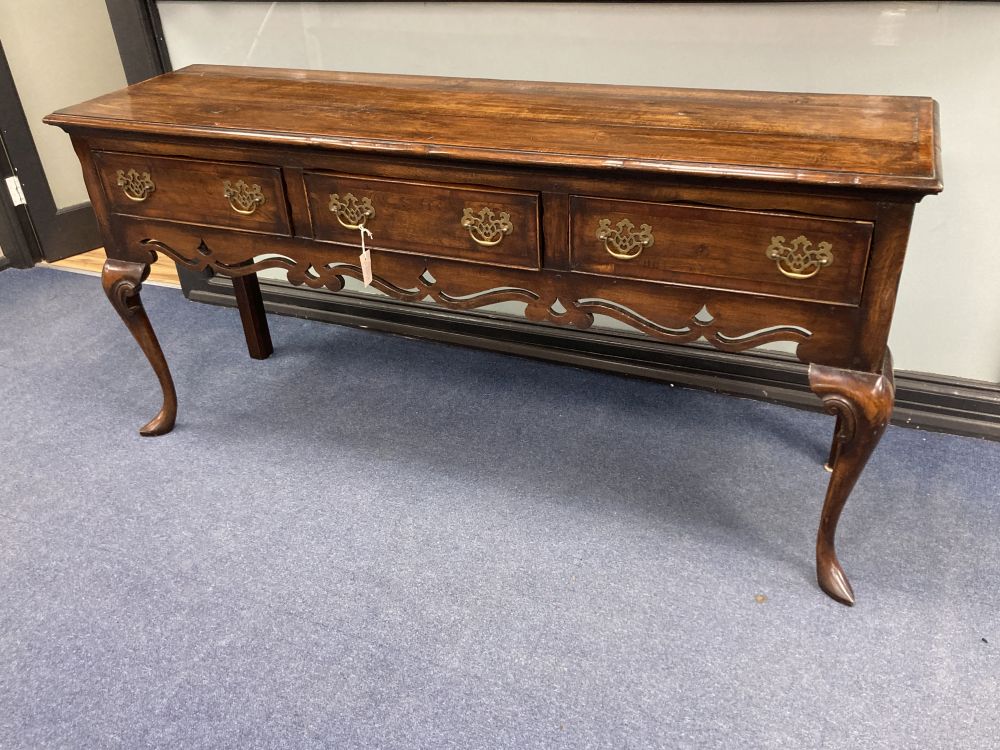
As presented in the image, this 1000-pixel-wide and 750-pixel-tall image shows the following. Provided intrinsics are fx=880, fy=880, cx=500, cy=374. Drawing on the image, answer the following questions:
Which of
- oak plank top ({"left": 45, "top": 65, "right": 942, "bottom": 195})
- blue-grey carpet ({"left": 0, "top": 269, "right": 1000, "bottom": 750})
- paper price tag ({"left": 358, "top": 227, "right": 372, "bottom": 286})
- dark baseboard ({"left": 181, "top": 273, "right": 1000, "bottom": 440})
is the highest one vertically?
oak plank top ({"left": 45, "top": 65, "right": 942, "bottom": 195})

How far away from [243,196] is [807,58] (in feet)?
4.06

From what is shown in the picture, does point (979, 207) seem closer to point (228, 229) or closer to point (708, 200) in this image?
point (708, 200)

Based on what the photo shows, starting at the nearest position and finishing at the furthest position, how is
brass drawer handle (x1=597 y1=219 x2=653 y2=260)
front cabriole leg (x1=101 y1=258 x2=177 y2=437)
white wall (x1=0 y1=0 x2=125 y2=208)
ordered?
brass drawer handle (x1=597 y1=219 x2=653 y2=260) → front cabriole leg (x1=101 y1=258 x2=177 y2=437) → white wall (x1=0 y1=0 x2=125 y2=208)

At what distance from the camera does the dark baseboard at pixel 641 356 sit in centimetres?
212

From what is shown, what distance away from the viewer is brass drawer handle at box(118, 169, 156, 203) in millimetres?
1865

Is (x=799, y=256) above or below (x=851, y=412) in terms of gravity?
above

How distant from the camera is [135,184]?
1884 mm

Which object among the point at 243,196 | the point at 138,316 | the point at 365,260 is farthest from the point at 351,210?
the point at 138,316

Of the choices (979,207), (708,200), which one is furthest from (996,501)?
(708,200)

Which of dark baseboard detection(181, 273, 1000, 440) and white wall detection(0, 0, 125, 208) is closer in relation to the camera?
dark baseboard detection(181, 273, 1000, 440)

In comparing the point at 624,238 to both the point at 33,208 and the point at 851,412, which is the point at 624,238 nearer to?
the point at 851,412

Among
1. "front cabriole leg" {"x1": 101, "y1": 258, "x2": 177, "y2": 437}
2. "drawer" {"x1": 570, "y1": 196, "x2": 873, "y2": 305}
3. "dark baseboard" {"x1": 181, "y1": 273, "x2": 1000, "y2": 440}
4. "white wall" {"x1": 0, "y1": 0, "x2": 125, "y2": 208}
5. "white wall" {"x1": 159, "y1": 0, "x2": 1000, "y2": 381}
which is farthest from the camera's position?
"white wall" {"x1": 0, "y1": 0, "x2": 125, "y2": 208}

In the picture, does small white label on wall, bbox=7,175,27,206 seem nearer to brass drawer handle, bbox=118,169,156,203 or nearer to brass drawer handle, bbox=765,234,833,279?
brass drawer handle, bbox=118,169,156,203

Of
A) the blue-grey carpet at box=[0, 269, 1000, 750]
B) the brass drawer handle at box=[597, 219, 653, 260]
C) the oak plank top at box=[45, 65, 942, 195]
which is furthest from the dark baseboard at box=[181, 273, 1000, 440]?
the brass drawer handle at box=[597, 219, 653, 260]
